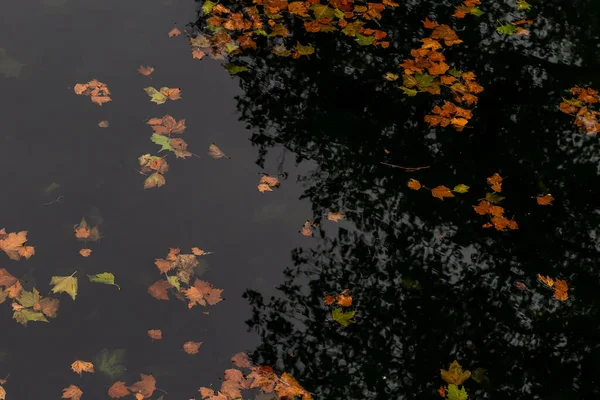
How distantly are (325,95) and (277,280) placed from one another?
85.6 inches

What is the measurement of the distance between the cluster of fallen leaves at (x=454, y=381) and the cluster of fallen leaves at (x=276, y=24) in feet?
11.8

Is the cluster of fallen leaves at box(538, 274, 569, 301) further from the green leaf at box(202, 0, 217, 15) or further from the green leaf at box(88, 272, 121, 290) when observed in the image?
the green leaf at box(202, 0, 217, 15)

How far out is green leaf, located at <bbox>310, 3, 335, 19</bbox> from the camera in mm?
6312

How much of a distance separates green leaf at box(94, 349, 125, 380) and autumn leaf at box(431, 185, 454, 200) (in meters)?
3.00

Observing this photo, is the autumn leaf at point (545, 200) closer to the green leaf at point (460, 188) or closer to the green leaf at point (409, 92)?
the green leaf at point (460, 188)

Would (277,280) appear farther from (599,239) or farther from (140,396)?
(599,239)

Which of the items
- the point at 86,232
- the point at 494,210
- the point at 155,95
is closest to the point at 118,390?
the point at 86,232

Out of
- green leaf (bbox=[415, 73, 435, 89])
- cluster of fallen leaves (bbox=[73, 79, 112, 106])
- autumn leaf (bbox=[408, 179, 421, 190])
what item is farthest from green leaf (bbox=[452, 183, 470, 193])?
cluster of fallen leaves (bbox=[73, 79, 112, 106])

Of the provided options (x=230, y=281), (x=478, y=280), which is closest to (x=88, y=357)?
(x=230, y=281)

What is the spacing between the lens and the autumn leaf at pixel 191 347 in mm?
3882

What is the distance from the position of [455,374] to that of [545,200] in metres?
2.09

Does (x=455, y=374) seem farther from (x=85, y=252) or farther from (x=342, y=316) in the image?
(x=85, y=252)

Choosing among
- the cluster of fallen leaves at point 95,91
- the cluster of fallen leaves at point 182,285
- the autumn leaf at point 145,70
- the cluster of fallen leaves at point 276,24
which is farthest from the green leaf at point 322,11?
the cluster of fallen leaves at point 182,285

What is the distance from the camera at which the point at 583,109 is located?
603 cm
